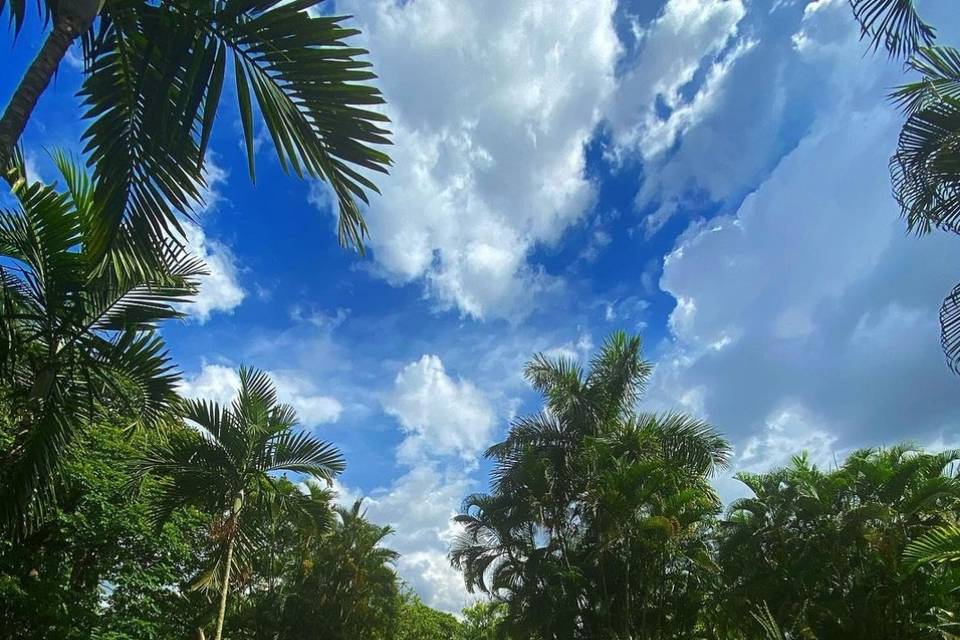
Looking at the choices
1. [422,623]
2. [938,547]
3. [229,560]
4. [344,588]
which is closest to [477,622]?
[422,623]

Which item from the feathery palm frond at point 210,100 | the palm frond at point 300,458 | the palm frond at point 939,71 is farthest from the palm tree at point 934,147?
the palm frond at point 300,458

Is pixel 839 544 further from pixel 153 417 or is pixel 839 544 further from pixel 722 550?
pixel 153 417

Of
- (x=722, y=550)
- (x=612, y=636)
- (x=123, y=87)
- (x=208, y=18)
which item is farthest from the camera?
(x=722, y=550)

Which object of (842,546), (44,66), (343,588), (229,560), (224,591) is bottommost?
(44,66)

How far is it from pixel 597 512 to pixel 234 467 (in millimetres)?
9866

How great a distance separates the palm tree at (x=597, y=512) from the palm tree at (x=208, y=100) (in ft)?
42.9

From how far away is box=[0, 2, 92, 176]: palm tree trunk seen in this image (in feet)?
7.83

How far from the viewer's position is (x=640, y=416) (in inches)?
702

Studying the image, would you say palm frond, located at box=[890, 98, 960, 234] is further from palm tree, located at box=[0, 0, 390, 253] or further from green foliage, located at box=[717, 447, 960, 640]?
green foliage, located at box=[717, 447, 960, 640]

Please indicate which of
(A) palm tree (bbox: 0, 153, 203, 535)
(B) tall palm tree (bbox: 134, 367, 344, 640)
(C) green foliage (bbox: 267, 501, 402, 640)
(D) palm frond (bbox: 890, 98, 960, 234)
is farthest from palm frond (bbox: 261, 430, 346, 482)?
(C) green foliage (bbox: 267, 501, 402, 640)

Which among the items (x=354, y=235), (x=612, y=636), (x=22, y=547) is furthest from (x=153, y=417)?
(x=612, y=636)

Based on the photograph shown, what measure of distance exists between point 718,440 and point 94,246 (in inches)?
672

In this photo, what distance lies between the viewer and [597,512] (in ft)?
51.2

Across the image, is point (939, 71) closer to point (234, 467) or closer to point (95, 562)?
point (234, 467)
